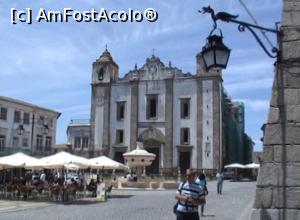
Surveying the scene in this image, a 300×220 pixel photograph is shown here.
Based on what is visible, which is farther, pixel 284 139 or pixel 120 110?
pixel 120 110

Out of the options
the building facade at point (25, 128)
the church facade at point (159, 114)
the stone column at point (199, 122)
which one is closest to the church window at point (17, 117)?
the building facade at point (25, 128)

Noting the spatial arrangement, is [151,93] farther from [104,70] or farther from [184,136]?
[104,70]

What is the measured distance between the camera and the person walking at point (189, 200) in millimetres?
7379

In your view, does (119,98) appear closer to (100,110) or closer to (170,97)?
(100,110)

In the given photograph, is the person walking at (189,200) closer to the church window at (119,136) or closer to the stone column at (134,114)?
the stone column at (134,114)

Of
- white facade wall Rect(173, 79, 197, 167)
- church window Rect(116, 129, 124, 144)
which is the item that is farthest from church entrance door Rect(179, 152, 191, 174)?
church window Rect(116, 129, 124, 144)

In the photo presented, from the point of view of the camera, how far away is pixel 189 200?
24.2 feet

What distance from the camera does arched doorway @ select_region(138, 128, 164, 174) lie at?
52.5 m

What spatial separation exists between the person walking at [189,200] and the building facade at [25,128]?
3834cm

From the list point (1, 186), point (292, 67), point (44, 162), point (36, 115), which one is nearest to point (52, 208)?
point (44, 162)

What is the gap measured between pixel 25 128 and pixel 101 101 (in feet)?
31.1

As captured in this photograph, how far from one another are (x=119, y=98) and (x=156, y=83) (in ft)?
15.1

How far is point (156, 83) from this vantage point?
54.0 m

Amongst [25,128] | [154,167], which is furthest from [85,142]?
[154,167]
